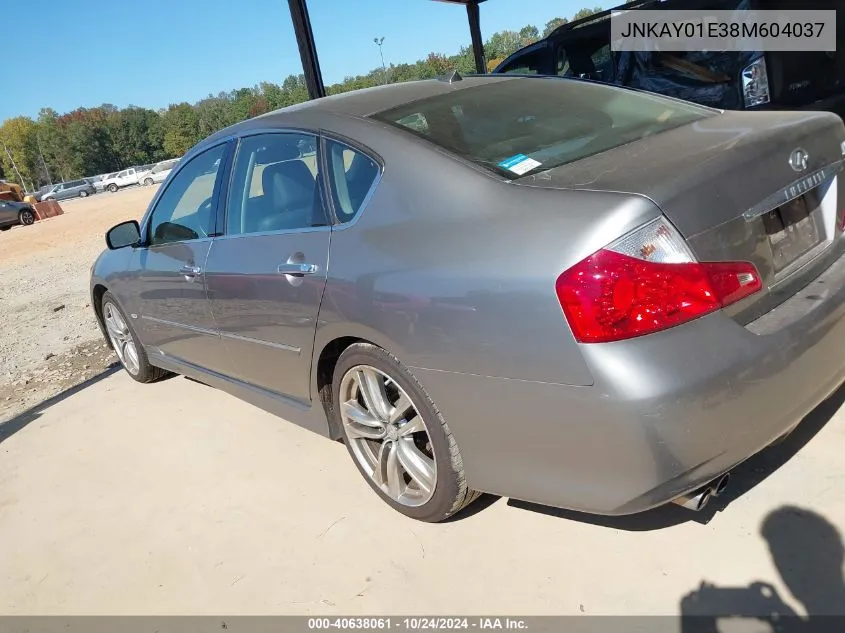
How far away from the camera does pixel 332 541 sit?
264 cm

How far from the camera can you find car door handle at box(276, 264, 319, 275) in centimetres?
261

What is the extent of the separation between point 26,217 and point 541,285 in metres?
31.6

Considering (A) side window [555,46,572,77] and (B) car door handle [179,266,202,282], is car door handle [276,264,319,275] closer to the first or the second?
(B) car door handle [179,266,202,282]

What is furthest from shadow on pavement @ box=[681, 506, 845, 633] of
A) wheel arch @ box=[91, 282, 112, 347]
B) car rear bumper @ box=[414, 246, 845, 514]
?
wheel arch @ box=[91, 282, 112, 347]

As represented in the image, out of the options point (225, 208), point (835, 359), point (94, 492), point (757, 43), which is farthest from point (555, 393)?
point (757, 43)

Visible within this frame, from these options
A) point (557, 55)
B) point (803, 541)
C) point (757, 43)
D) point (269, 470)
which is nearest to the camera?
point (803, 541)

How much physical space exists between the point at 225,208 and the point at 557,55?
5.89 meters

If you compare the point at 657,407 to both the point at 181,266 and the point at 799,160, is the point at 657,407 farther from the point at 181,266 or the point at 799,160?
the point at 181,266

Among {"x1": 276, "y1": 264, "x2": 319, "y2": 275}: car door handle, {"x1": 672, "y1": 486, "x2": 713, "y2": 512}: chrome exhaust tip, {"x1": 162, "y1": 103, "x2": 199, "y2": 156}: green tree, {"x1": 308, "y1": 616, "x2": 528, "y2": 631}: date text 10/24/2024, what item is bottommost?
{"x1": 308, "y1": 616, "x2": 528, "y2": 631}: date text 10/24/2024

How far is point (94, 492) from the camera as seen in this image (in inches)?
133

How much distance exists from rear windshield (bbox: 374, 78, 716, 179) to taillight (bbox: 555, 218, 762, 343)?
1.67 ft

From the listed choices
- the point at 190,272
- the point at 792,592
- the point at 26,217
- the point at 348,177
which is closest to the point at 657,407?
the point at 792,592

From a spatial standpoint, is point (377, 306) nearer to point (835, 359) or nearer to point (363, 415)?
point (363, 415)

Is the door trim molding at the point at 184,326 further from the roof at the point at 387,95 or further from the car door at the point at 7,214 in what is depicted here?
the car door at the point at 7,214
